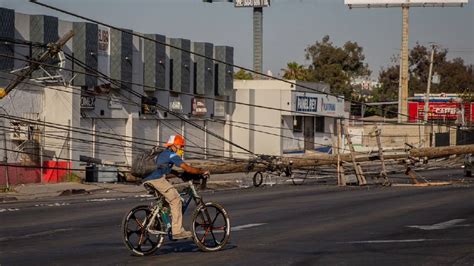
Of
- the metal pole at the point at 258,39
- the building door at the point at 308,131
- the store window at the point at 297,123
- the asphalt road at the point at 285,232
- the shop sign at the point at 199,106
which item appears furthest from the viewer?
the metal pole at the point at 258,39

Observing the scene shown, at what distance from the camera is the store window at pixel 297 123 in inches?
2694

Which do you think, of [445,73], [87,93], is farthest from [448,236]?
[445,73]

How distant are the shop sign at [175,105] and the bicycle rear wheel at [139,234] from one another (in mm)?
41619

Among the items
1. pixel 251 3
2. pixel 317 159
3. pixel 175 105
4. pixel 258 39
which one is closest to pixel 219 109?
pixel 175 105

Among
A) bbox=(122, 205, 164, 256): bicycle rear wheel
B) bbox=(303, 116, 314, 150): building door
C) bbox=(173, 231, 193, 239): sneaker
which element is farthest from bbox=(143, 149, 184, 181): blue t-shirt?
bbox=(303, 116, 314, 150): building door

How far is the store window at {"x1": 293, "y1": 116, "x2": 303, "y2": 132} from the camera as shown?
6844 centimetres

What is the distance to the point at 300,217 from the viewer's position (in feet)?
72.3

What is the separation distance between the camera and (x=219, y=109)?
61625 millimetres

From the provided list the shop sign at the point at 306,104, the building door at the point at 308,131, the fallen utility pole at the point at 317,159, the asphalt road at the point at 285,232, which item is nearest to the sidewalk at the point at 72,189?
the fallen utility pole at the point at 317,159

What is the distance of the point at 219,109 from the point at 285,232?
43.8m

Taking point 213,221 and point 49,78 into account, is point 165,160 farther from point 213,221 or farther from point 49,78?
point 49,78

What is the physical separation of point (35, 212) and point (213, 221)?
11300mm

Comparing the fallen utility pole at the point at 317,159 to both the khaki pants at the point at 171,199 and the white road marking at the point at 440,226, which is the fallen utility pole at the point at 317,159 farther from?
the khaki pants at the point at 171,199

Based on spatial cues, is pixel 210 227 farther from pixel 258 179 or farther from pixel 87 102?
pixel 87 102
